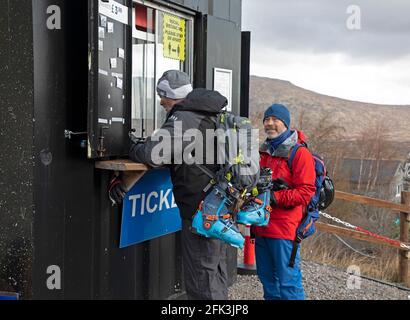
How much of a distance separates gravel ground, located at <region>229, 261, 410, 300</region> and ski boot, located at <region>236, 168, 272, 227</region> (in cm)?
183

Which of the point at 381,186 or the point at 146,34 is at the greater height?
the point at 146,34

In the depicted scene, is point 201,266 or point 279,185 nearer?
point 201,266

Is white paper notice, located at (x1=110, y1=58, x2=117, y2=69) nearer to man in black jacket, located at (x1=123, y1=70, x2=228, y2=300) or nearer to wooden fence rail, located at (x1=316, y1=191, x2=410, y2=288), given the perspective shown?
man in black jacket, located at (x1=123, y1=70, x2=228, y2=300)

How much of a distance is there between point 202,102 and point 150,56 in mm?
1197

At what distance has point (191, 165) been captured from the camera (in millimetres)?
3488

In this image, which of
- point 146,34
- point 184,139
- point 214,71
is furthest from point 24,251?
point 214,71

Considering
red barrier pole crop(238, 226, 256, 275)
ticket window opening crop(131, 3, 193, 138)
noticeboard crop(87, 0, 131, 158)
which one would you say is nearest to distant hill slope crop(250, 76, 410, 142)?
red barrier pole crop(238, 226, 256, 275)

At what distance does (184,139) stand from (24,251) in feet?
3.83

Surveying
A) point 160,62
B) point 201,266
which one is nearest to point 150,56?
point 160,62

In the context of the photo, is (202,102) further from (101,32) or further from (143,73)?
(143,73)

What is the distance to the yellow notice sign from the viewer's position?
4.50 m

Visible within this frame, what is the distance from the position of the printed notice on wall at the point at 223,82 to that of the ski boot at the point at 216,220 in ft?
5.96
